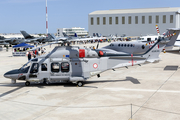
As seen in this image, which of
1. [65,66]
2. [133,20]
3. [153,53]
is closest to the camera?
[65,66]

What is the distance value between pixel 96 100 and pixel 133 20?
120 m

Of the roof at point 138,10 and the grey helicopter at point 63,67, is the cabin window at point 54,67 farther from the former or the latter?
the roof at point 138,10

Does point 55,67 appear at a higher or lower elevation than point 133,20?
lower

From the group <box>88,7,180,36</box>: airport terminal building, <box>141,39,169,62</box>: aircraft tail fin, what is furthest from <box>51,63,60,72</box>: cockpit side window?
<box>88,7,180,36</box>: airport terminal building

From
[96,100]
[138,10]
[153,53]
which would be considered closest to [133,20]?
[138,10]

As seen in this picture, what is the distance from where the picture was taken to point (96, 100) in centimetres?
1261

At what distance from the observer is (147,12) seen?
4887 inches

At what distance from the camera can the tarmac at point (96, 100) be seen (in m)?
10.3

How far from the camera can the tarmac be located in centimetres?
1030

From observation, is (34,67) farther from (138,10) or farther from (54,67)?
(138,10)

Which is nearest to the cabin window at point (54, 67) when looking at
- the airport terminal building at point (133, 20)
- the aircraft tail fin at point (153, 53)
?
the aircraft tail fin at point (153, 53)

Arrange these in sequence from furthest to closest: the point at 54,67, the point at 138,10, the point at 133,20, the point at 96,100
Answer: the point at 138,10
the point at 133,20
the point at 54,67
the point at 96,100

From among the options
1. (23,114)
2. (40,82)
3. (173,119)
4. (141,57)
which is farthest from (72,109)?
(141,57)

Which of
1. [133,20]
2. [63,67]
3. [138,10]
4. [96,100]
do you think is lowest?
[96,100]
